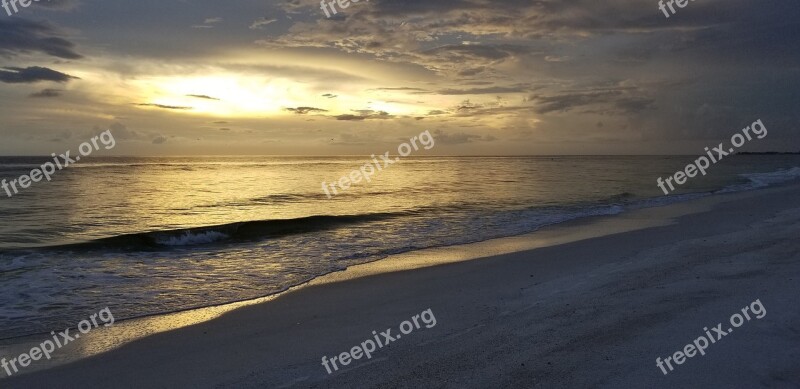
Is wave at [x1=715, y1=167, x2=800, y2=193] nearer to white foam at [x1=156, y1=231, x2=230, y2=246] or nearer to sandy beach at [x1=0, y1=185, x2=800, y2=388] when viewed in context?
sandy beach at [x1=0, y1=185, x2=800, y2=388]

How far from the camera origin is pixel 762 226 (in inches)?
623

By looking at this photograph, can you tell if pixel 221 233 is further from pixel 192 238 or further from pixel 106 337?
pixel 106 337

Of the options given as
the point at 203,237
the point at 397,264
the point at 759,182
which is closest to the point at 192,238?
the point at 203,237

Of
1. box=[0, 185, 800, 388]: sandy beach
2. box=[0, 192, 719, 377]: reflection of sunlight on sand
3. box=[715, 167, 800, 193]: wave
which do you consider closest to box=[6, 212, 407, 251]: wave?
box=[0, 192, 719, 377]: reflection of sunlight on sand

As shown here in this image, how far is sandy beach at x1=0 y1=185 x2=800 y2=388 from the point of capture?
5359mm

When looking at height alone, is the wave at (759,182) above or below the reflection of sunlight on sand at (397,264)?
below

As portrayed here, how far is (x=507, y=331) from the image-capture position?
21.7 feet

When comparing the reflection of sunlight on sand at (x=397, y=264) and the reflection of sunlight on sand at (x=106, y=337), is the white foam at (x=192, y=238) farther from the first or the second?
the reflection of sunlight on sand at (x=106, y=337)

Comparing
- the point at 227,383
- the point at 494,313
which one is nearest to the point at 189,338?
the point at 227,383

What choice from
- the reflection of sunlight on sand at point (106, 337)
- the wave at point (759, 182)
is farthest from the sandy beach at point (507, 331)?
the wave at point (759, 182)

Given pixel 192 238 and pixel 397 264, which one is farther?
pixel 192 238

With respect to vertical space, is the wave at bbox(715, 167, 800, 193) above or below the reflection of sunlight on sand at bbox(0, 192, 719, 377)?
below

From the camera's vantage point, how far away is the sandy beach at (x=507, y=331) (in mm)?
5359

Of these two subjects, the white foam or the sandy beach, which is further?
the white foam
